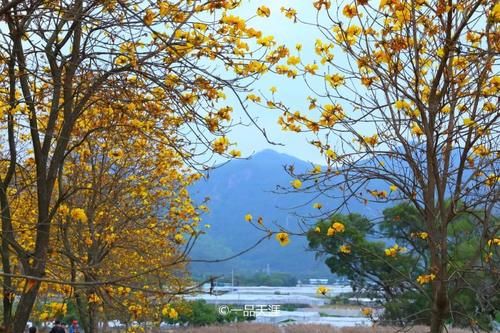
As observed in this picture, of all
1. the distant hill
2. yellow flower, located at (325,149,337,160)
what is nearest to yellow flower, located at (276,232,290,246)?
yellow flower, located at (325,149,337,160)

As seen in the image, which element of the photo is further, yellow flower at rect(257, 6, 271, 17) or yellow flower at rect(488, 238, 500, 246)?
yellow flower at rect(488, 238, 500, 246)

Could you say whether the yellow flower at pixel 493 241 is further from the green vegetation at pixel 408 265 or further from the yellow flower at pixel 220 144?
the yellow flower at pixel 220 144

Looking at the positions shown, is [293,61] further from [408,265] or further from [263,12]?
[408,265]

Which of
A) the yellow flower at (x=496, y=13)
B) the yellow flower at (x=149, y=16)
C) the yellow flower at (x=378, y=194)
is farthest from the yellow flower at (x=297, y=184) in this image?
the yellow flower at (x=496, y=13)

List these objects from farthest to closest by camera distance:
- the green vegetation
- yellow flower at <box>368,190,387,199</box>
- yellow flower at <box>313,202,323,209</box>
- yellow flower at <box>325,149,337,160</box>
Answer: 1. yellow flower at <box>368,190,387,199</box>
2. yellow flower at <box>313,202,323,209</box>
3. yellow flower at <box>325,149,337,160</box>
4. the green vegetation

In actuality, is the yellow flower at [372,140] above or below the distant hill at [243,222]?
below

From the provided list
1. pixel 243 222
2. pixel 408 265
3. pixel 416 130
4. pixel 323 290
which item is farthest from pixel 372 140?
pixel 243 222

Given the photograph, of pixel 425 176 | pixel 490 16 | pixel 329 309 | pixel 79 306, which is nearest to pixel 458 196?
pixel 425 176

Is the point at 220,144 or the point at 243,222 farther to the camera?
the point at 243,222

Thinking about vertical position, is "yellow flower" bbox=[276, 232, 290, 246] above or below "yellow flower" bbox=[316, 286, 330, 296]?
above

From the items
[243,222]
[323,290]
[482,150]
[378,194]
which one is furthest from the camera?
[243,222]

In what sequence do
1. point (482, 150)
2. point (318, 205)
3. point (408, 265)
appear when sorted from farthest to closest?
1. point (408, 265)
2. point (318, 205)
3. point (482, 150)

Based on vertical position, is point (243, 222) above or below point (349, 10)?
above

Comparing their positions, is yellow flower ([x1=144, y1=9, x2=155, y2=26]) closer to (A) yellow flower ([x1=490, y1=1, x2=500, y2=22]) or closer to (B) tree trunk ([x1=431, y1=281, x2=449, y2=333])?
(A) yellow flower ([x1=490, y1=1, x2=500, y2=22])
